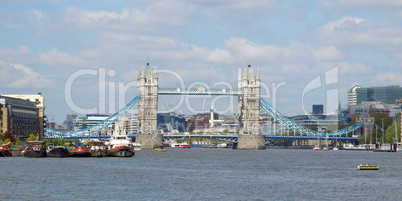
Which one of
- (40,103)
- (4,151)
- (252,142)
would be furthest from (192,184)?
(252,142)

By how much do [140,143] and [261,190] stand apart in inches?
5211

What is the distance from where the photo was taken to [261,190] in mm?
55656

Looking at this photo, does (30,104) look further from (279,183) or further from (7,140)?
(279,183)

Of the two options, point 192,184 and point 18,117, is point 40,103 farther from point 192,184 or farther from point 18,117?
point 192,184

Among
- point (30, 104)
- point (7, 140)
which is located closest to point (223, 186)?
point (7, 140)

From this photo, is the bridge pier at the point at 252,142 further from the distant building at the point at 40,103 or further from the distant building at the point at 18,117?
the distant building at the point at 18,117

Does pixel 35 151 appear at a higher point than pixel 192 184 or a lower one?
higher

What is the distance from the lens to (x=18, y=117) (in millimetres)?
149125

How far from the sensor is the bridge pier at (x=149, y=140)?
611ft

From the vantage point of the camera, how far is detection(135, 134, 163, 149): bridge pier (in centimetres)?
18638

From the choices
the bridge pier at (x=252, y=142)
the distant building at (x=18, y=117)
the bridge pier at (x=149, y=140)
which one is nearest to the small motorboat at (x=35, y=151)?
the distant building at (x=18, y=117)

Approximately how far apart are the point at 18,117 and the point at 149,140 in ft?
146

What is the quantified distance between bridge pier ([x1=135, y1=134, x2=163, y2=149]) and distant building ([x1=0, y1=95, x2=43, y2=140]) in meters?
30.5

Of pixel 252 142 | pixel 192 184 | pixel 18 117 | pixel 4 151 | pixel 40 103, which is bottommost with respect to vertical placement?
pixel 192 184
